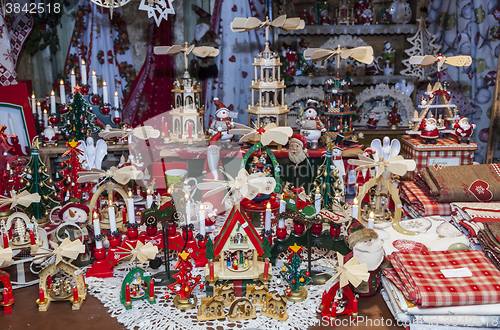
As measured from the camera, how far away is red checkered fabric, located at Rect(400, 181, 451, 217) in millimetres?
2961

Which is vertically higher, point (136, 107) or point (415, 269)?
point (136, 107)

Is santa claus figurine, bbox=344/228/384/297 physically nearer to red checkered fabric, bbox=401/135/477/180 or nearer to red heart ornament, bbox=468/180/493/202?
red heart ornament, bbox=468/180/493/202

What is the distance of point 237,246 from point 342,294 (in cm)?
58

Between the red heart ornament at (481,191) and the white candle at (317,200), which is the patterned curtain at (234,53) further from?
the red heart ornament at (481,191)

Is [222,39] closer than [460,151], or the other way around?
[460,151]

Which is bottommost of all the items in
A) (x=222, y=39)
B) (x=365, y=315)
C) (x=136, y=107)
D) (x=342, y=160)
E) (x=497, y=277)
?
(x=365, y=315)

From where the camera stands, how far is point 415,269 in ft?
7.00

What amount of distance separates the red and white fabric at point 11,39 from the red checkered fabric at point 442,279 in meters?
3.80

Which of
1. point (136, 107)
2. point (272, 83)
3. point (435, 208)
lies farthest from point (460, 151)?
point (136, 107)

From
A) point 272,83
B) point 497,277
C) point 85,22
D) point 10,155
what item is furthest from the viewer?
point 85,22

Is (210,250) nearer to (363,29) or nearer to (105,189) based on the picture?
(105,189)

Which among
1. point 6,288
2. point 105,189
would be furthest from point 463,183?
point 6,288

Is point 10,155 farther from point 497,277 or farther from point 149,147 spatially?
point 497,277

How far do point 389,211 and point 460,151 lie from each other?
102 centimetres
